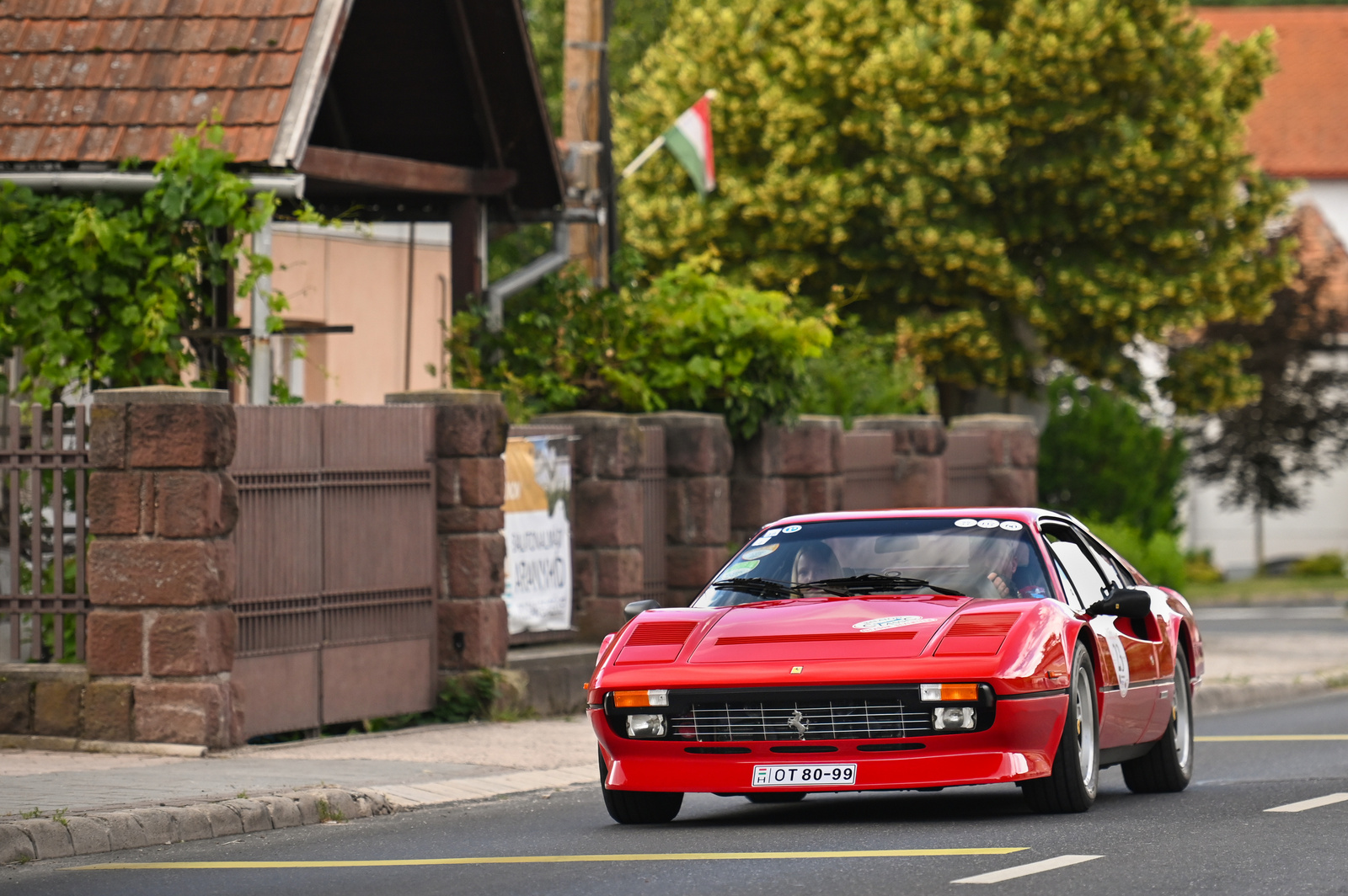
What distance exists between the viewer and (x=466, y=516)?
14992mm

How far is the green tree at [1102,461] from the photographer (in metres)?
36.6

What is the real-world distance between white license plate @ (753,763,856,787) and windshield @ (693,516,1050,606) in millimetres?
1145

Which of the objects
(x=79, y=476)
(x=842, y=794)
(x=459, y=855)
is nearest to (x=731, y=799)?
(x=842, y=794)

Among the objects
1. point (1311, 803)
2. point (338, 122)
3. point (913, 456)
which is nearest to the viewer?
point (1311, 803)

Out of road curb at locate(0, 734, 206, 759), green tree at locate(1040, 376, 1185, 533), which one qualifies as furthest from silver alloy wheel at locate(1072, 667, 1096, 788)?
green tree at locate(1040, 376, 1185, 533)

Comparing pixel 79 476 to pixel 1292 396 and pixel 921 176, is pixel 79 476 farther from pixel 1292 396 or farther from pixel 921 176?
pixel 1292 396

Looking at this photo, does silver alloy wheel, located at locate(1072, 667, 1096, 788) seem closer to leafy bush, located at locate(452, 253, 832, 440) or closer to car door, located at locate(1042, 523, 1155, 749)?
car door, located at locate(1042, 523, 1155, 749)

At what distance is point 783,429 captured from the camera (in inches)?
767

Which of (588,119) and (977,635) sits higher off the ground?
(588,119)

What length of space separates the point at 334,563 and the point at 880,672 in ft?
18.1

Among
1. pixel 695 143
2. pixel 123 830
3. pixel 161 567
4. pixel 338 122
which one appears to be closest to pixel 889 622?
pixel 123 830

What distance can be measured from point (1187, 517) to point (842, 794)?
41.2 metres

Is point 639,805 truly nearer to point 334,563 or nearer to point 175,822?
point 175,822

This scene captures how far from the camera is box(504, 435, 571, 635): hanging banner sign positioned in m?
16.2
